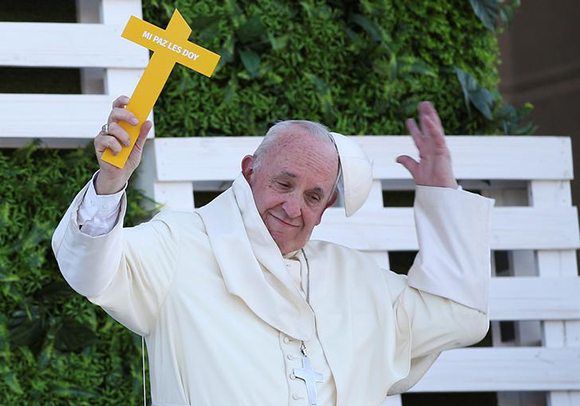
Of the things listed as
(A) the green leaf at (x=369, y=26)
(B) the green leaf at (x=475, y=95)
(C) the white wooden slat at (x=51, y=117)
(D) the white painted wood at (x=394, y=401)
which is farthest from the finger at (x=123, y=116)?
(B) the green leaf at (x=475, y=95)

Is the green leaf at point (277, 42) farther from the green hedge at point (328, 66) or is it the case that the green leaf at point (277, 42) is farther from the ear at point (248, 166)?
the ear at point (248, 166)

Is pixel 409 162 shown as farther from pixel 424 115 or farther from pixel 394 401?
pixel 394 401

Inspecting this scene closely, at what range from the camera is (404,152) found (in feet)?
16.3

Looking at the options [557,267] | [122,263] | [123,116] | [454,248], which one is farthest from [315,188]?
[557,267]

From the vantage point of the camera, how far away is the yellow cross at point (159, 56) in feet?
9.98

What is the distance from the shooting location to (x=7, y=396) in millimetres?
4336

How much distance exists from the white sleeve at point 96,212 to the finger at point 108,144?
0.39ft

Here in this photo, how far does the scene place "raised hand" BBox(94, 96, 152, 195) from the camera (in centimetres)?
296

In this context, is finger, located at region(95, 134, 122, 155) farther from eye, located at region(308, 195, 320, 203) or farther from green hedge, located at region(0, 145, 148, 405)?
green hedge, located at region(0, 145, 148, 405)

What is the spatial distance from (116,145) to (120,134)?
3 cm

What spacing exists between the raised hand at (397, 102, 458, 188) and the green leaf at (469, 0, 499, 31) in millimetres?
1686

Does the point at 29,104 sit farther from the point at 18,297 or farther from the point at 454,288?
the point at 454,288

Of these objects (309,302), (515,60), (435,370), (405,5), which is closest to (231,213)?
(309,302)

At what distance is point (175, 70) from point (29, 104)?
0.64 meters
